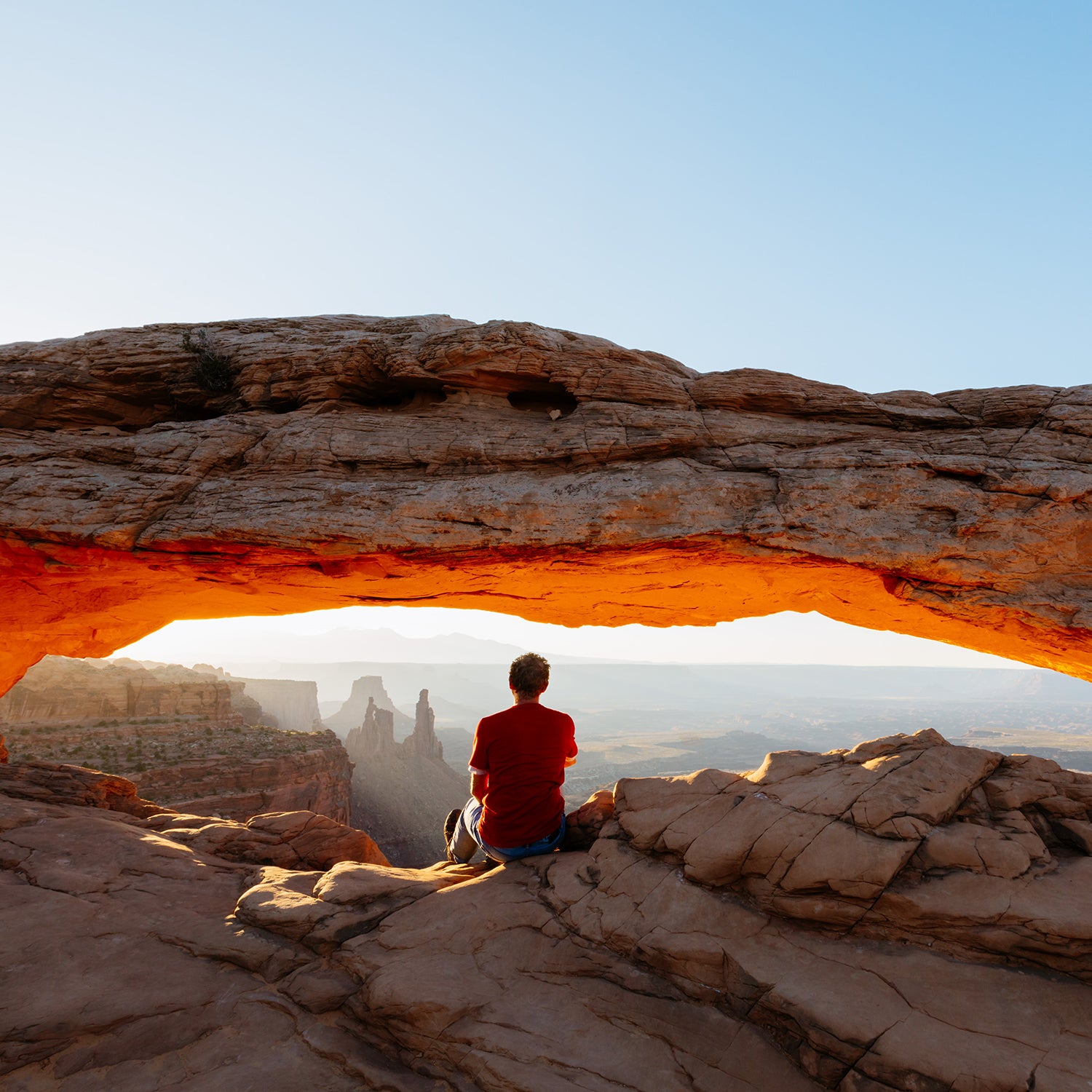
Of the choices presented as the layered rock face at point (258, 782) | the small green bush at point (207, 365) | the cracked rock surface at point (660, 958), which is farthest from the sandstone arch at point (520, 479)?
the layered rock face at point (258, 782)

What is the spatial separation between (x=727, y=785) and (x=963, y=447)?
722cm

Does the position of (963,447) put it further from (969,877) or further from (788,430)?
(969,877)

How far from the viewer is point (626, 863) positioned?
295 inches

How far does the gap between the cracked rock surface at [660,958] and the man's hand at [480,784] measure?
1.07 metres

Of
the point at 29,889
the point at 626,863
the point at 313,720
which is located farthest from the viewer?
the point at 313,720

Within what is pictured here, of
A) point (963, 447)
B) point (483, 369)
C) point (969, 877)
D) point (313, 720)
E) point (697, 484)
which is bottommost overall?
point (313, 720)

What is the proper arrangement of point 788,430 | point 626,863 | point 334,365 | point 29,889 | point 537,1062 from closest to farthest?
point 537,1062, point 626,863, point 29,889, point 788,430, point 334,365

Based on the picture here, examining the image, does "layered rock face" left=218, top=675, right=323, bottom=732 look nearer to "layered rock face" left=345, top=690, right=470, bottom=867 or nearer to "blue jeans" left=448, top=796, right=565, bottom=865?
"layered rock face" left=345, top=690, right=470, bottom=867

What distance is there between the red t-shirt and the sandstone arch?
3.61m

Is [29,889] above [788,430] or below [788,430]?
below

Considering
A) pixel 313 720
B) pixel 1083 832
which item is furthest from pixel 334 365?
pixel 313 720

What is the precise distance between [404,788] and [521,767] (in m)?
66.3

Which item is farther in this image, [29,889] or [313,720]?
[313,720]

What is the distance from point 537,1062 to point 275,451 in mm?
10097
